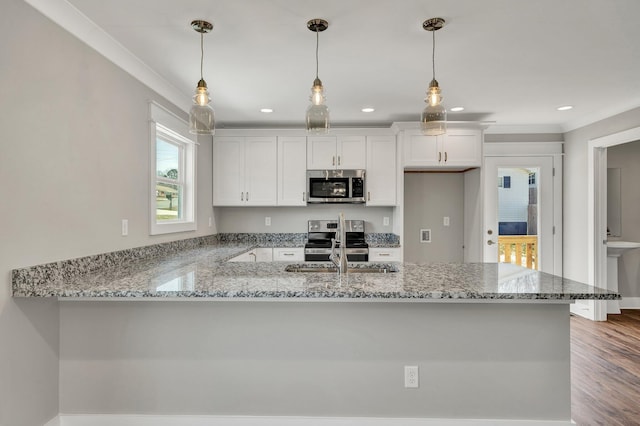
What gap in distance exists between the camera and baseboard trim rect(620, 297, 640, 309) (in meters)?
4.57

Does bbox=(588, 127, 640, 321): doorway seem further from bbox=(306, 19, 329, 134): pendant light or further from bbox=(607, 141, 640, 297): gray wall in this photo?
bbox=(306, 19, 329, 134): pendant light

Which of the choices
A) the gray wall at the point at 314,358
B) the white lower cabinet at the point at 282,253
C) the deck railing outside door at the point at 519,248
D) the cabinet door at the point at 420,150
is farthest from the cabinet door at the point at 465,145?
the gray wall at the point at 314,358

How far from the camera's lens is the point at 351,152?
4246mm

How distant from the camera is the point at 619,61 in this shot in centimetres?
258

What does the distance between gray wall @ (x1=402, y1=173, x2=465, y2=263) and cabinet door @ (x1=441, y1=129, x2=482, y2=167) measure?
56 centimetres

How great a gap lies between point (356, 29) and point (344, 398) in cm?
208

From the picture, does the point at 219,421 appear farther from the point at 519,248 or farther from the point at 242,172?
the point at 519,248

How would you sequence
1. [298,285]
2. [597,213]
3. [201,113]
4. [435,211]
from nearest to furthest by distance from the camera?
[298,285] → [201,113] → [597,213] → [435,211]

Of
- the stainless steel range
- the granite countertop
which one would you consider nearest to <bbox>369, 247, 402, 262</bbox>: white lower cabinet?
the stainless steel range

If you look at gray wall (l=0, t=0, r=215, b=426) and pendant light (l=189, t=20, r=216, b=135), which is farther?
pendant light (l=189, t=20, r=216, b=135)

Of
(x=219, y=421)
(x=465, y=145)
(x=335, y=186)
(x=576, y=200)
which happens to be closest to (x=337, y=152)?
(x=335, y=186)

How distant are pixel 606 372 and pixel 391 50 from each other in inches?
114

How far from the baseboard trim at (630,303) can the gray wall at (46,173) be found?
18.6 ft

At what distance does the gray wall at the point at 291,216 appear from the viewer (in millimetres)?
4621
